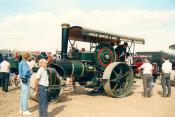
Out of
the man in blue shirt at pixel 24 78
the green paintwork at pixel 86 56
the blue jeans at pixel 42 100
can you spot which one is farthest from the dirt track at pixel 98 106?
the green paintwork at pixel 86 56

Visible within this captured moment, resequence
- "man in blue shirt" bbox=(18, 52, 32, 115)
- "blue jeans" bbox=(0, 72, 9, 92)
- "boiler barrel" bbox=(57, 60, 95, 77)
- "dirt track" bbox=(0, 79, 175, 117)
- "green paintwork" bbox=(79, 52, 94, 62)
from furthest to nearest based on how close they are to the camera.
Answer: "blue jeans" bbox=(0, 72, 9, 92) < "green paintwork" bbox=(79, 52, 94, 62) < "boiler barrel" bbox=(57, 60, 95, 77) < "dirt track" bbox=(0, 79, 175, 117) < "man in blue shirt" bbox=(18, 52, 32, 115)

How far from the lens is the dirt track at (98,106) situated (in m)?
7.50

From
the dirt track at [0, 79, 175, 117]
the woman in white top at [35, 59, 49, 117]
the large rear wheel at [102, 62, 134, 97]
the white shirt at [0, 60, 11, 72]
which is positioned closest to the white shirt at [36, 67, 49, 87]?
the woman in white top at [35, 59, 49, 117]

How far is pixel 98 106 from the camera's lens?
844cm

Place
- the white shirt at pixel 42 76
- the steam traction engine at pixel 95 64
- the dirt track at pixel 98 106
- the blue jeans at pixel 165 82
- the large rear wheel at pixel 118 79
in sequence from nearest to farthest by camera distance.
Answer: the white shirt at pixel 42 76 < the dirt track at pixel 98 106 < the steam traction engine at pixel 95 64 < the large rear wheel at pixel 118 79 < the blue jeans at pixel 165 82

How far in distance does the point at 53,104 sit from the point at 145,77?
3.84 m

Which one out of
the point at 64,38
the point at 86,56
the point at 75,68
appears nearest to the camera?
the point at 64,38

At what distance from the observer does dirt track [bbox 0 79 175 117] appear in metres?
7.50

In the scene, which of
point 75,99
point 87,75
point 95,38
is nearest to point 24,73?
point 75,99

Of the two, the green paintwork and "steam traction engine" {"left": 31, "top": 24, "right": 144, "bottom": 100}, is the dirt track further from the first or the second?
the green paintwork

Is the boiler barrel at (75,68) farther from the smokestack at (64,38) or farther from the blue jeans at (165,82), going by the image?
the blue jeans at (165,82)

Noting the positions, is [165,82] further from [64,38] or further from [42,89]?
[42,89]

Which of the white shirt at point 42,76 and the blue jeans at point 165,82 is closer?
the white shirt at point 42,76

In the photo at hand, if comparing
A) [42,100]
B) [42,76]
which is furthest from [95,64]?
[42,100]
